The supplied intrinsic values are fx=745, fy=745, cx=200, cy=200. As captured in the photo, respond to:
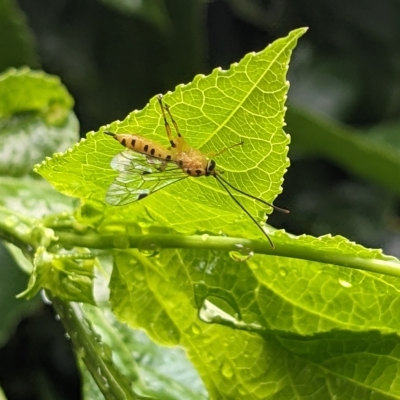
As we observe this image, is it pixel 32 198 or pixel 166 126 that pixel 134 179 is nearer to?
pixel 166 126

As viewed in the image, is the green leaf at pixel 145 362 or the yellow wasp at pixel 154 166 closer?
the yellow wasp at pixel 154 166

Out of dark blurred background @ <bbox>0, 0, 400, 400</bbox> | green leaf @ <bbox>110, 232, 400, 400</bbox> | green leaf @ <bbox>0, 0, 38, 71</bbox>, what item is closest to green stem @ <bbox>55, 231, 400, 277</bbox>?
green leaf @ <bbox>110, 232, 400, 400</bbox>

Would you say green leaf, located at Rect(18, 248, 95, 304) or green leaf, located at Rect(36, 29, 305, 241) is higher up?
green leaf, located at Rect(36, 29, 305, 241)

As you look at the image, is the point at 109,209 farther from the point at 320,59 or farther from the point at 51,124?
the point at 320,59

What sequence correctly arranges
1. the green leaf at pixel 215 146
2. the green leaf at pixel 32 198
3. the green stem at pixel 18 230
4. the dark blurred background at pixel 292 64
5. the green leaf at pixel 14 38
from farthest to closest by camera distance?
the dark blurred background at pixel 292 64, the green leaf at pixel 14 38, the green leaf at pixel 32 198, the green stem at pixel 18 230, the green leaf at pixel 215 146

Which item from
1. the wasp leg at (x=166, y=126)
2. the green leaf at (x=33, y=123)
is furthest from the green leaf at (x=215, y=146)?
the green leaf at (x=33, y=123)

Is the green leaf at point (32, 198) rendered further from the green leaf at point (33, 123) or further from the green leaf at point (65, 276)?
the green leaf at point (65, 276)

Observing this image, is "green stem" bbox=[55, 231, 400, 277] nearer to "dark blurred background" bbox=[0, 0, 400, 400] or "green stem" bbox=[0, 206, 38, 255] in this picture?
"green stem" bbox=[0, 206, 38, 255]

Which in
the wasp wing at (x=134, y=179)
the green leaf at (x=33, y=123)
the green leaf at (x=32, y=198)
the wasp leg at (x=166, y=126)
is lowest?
the green leaf at (x=32, y=198)

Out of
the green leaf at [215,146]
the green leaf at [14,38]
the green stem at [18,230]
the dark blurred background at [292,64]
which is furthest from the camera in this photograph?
the dark blurred background at [292,64]
